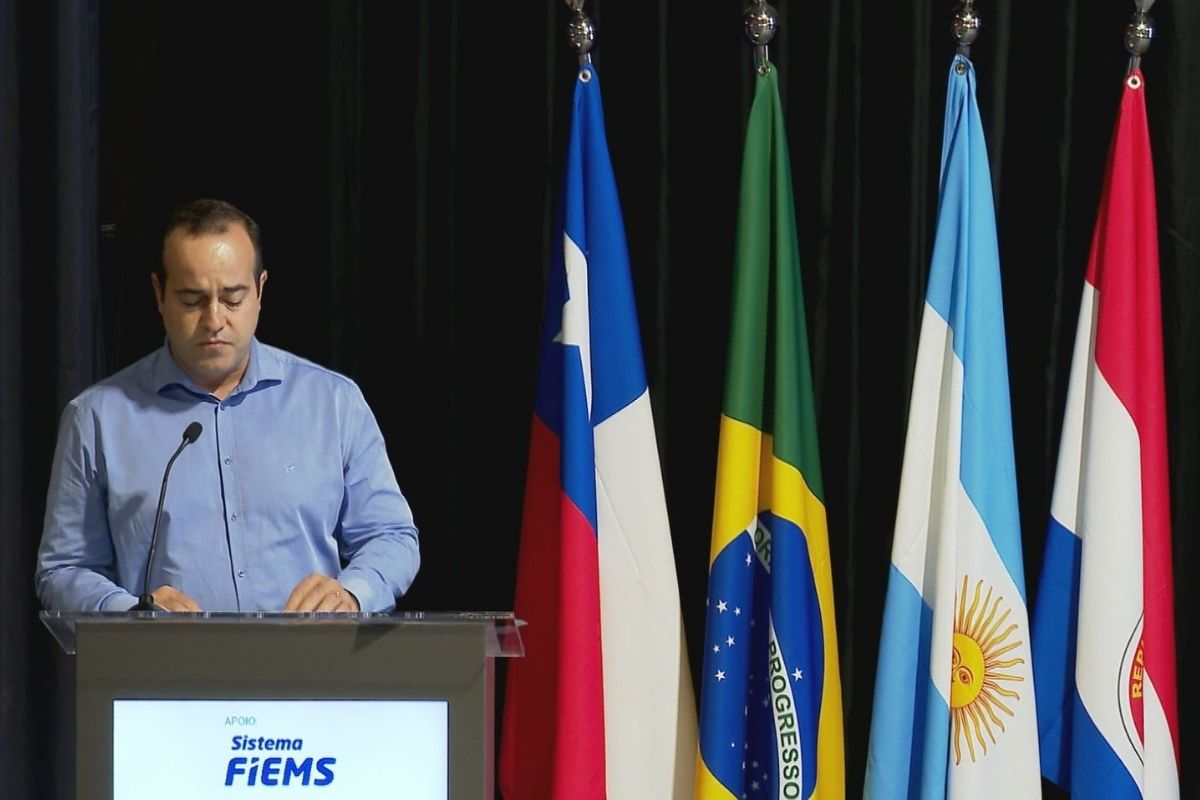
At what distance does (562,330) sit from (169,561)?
36.3 inches

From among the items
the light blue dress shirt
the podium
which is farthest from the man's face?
the podium

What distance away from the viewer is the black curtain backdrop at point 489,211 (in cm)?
303

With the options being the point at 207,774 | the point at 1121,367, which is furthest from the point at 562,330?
the point at 207,774

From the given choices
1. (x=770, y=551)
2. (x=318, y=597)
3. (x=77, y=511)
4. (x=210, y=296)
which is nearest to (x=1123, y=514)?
(x=770, y=551)

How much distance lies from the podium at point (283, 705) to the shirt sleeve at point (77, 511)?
764mm

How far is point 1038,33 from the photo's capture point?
9.91 ft

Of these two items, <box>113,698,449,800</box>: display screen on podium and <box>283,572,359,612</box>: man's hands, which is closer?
<box>113,698,449,800</box>: display screen on podium

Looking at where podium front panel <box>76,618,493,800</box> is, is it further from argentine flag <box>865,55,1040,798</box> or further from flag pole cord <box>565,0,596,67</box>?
flag pole cord <box>565,0,596,67</box>

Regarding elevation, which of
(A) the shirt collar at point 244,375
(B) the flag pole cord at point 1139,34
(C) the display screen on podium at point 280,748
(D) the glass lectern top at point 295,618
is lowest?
(C) the display screen on podium at point 280,748

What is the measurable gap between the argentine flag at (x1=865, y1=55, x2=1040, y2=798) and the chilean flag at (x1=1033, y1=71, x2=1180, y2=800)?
0.39ft

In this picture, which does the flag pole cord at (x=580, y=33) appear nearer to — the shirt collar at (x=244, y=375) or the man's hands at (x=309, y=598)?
the shirt collar at (x=244, y=375)

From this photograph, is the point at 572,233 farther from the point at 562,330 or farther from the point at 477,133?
the point at 477,133

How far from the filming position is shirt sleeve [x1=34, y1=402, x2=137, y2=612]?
2346mm


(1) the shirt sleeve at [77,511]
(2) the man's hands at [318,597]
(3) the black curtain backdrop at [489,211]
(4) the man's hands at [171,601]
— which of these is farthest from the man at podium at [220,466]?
(3) the black curtain backdrop at [489,211]
